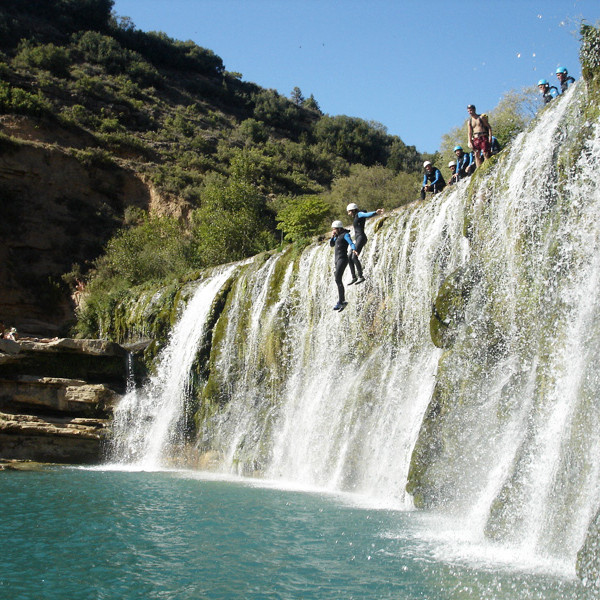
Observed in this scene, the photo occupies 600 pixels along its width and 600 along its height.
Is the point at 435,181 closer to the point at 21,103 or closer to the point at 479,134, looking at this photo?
the point at 479,134

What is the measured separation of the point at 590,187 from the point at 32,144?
1304 inches

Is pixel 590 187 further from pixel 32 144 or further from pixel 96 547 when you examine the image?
pixel 32 144

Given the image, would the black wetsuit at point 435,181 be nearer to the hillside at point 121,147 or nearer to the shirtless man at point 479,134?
the shirtless man at point 479,134

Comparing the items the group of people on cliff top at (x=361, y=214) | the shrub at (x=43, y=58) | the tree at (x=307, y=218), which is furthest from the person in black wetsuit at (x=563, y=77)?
the shrub at (x=43, y=58)

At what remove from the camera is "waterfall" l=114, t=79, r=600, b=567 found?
275 inches

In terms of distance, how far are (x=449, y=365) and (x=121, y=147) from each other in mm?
35330

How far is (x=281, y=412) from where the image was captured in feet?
46.2

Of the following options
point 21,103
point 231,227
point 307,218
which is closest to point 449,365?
point 307,218

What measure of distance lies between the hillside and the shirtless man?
52.2 ft

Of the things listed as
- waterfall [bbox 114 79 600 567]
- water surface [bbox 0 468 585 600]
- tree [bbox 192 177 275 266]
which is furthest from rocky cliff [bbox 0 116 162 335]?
water surface [bbox 0 468 585 600]

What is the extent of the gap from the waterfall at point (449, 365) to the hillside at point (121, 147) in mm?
12774

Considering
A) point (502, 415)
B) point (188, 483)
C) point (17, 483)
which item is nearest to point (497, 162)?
point (502, 415)

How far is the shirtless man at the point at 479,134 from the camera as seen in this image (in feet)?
36.7

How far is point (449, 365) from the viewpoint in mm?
9406
